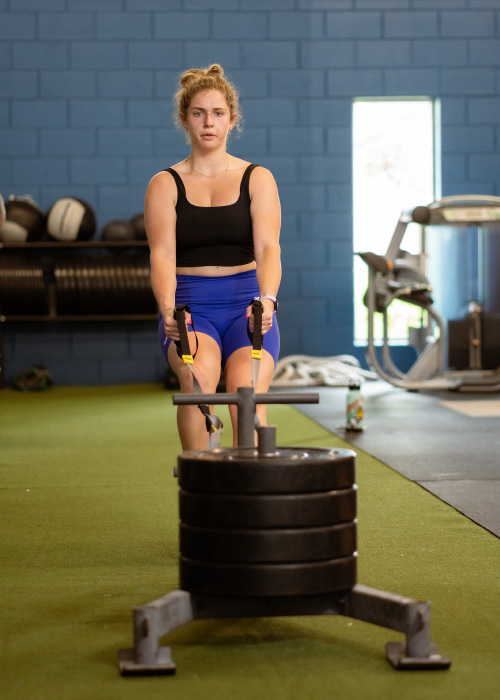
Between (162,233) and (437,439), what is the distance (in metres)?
2.69

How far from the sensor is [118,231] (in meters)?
8.25

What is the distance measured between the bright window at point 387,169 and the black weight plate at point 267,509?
7.29 m

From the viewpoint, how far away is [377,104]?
8.98m

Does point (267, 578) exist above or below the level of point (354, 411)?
above

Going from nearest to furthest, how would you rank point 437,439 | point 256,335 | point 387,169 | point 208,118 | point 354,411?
point 256,335
point 208,118
point 437,439
point 354,411
point 387,169

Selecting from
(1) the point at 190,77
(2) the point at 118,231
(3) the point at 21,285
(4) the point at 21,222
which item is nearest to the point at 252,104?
(2) the point at 118,231

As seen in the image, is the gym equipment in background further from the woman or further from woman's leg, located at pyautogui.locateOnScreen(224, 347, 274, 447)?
woman's leg, located at pyautogui.locateOnScreen(224, 347, 274, 447)

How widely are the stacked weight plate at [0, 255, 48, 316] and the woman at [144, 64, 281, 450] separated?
5.75 metres

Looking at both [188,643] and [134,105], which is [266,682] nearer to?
[188,643]

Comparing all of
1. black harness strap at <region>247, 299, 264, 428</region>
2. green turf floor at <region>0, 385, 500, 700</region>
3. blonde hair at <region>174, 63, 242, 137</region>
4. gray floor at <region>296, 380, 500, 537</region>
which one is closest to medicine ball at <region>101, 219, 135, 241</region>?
gray floor at <region>296, 380, 500, 537</region>

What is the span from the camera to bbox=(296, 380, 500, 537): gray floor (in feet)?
11.0

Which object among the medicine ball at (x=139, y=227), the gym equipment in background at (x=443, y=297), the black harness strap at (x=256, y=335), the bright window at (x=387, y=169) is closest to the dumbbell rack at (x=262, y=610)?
the black harness strap at (x=256, y=335)

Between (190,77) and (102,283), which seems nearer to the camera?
(190,77)

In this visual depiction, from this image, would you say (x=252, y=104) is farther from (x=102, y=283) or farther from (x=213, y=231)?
(x=213, y=231)
